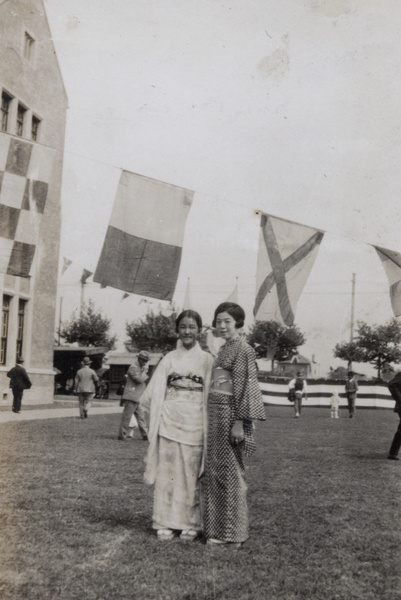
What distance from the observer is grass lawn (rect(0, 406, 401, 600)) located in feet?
12.5

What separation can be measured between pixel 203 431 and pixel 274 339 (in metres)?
65.3

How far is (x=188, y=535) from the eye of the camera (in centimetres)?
507

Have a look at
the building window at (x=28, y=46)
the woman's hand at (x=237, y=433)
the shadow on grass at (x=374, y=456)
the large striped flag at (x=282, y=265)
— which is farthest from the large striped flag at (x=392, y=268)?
the building window at (x=28, y=46)

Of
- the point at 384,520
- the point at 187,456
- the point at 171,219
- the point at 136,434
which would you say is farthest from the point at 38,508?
the point at 136,434

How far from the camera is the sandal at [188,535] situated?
199 inches

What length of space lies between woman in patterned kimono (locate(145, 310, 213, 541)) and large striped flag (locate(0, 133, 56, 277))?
3281 millimetres

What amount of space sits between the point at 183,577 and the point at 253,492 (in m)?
3.26

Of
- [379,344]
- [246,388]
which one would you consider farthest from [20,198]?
[379,344]

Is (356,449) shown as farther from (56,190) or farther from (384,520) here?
(56,190)

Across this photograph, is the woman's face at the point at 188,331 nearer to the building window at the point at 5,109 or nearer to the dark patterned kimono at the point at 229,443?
the dark patterned kimono at the point at 229,443

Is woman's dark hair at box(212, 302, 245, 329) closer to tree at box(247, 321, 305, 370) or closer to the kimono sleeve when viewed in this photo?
the kimono sleeve

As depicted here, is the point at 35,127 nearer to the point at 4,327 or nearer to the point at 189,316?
the point at 4,327

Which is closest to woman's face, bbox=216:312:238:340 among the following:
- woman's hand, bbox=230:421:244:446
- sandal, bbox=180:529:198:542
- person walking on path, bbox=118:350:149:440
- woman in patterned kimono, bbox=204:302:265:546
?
woman in patterned kimono, bbox=204:302:265:546

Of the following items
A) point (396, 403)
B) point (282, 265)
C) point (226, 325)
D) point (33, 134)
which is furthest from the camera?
point (33, 134)
